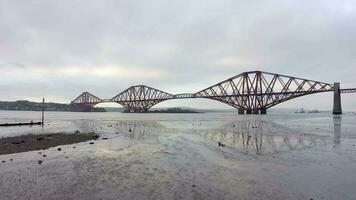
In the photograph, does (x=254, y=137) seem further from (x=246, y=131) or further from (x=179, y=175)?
(x=179, y=175)

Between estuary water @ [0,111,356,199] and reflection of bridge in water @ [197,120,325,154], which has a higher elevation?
reflection of bridge in water @ [197,120,325,154]

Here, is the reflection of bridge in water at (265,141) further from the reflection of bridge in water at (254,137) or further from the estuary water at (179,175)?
the estuary water at (179,175)

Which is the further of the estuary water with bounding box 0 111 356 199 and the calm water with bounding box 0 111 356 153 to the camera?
the calm water with bounding box 0 111 356 153

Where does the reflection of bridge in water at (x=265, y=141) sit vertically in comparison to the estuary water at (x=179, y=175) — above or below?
above

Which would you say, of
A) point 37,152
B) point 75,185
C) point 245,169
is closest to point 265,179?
point 245,169

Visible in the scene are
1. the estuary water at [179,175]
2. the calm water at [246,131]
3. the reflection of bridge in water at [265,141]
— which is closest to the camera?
the estuary water at [179,175]

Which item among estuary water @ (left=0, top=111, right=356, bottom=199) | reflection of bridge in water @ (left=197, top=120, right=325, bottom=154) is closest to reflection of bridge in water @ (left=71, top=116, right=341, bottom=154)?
reflection of bridge in water @ (left=197, top=120, right=325, bottom=154)

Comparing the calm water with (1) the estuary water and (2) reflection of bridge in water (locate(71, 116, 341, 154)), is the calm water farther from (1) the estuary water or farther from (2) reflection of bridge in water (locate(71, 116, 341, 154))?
(1) the estuary water

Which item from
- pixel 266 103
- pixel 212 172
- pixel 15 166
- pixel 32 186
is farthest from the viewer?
pixel 266 103

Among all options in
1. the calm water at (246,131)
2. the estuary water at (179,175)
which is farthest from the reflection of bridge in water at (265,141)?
the estuary water at (179,175)

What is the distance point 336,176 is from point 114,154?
13259 mm

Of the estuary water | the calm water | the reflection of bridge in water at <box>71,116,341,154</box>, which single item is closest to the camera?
the estuary water

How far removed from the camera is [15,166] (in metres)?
16.9

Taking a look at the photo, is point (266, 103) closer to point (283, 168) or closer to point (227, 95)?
point (227, 95)
